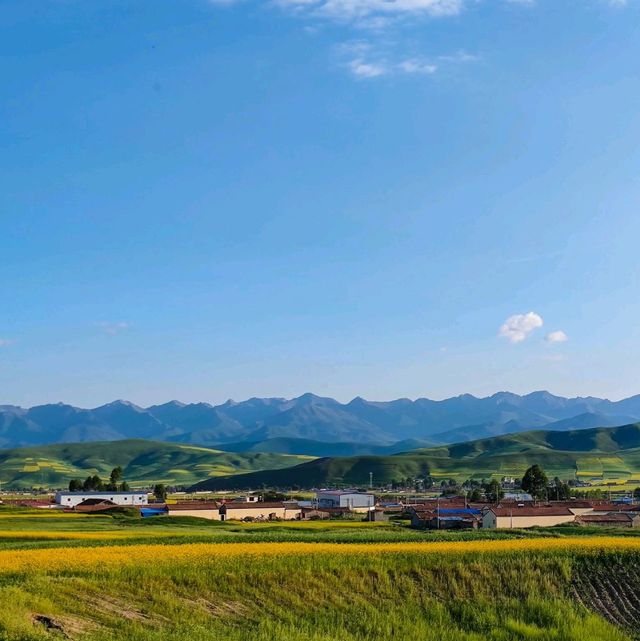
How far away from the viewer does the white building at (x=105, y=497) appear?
134500 millimetres

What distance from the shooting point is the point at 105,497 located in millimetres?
139375

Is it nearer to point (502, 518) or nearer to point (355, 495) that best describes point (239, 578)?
point (502, 518)

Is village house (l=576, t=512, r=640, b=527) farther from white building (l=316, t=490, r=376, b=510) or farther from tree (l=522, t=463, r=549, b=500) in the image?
white building (l=316, t=490, r=376, b=510)

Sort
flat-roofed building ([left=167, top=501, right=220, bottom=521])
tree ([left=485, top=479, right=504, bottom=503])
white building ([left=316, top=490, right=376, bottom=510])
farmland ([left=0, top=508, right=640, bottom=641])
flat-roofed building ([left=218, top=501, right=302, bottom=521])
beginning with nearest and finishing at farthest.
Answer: farmland ([left=0, top=508, right=640, bottom=641])
flat-roofed building ([left=167, top=501, right=220, bottom=521])
flat-roofed building ([left=218, top=501, right=302, bottom=521])
white building ([left=316, top=490, right=376, bottom=510])
tree ([left=485, top=479, right=504, bottom=503])

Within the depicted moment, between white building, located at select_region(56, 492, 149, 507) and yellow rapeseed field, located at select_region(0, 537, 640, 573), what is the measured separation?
9973cm

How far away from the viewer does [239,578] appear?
105 feet

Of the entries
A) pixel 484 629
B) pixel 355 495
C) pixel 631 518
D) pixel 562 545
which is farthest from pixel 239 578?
pixel 355 495

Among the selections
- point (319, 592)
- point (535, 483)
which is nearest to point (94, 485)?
point (535, 483)

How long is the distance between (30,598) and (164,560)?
8194 mm

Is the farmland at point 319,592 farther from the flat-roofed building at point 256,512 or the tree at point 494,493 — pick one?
the tree at point 494,493

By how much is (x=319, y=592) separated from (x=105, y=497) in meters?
115

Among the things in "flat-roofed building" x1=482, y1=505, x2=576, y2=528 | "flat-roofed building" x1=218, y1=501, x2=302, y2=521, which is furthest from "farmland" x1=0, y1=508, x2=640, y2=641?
"flat-roofed building" x1=218, y1=501, x2=302, y2=521

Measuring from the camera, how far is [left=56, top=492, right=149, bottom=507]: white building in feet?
441

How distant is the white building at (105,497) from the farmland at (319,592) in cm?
10122
